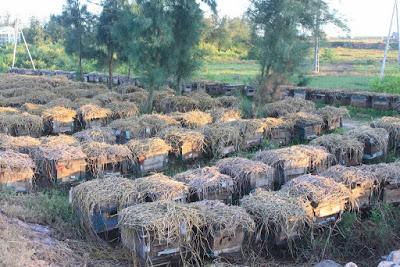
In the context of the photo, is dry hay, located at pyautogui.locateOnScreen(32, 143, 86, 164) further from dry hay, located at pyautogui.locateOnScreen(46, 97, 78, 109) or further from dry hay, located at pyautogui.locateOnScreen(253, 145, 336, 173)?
dry hay, located at pyautogui.locateOnScreen(46, 97, 78, 109)

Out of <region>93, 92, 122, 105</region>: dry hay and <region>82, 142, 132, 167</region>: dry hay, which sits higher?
<region>93, 92, 122, 105</region>: dry hay

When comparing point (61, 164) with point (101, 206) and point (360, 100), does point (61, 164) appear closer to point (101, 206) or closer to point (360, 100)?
point (101, 206)

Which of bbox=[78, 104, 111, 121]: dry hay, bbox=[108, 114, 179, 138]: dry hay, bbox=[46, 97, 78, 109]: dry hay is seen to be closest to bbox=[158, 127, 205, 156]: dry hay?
bbox=[108, 114, 179, 138]: dry hay

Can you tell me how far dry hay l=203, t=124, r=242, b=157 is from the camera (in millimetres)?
→ 8594

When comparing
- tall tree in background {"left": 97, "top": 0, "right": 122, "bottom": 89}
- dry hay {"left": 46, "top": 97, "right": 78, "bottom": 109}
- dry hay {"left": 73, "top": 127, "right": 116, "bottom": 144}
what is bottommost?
dry hay {"left": 73, "top": 127, "right": 116, "bottom": 144}

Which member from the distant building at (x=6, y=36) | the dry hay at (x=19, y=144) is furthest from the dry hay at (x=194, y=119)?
the distant building at (x=6, y=36)

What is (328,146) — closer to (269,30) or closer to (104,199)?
(104,199)

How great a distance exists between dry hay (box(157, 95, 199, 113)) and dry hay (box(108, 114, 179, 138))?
2.87 m

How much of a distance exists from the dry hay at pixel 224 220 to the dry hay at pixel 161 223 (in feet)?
0.32

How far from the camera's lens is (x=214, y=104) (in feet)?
42.7

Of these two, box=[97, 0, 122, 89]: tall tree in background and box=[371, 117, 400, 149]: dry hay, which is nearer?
box=[371, 117, 400, 149]: dry hay

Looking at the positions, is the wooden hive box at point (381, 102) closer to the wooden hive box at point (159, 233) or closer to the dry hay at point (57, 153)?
the dry hay at point (57, 153)

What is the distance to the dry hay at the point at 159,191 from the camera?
538 cm

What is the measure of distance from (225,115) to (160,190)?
221 inches
